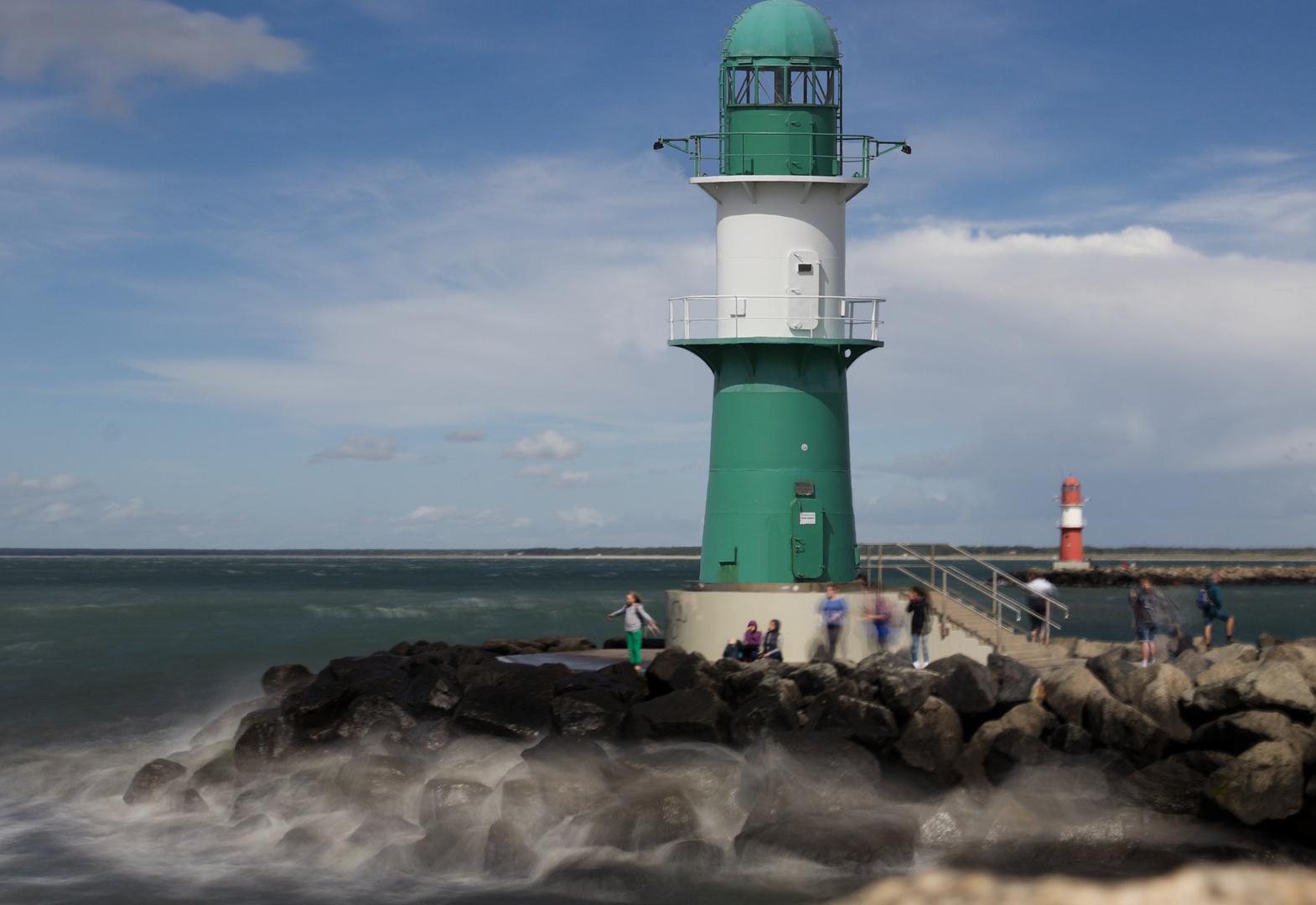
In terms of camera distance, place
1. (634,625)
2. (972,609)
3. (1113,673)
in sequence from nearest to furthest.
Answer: (1113,673) < (634,625) < (972,609)

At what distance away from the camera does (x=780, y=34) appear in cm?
1488

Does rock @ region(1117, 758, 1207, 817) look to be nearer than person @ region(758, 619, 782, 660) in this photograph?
Yes

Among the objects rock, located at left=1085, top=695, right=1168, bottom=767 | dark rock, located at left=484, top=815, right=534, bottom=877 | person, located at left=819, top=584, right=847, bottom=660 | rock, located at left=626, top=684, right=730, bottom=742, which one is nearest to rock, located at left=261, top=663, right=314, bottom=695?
rock, located at left=626, top=684, right=730, bottom=742

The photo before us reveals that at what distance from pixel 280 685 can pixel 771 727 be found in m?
6.93

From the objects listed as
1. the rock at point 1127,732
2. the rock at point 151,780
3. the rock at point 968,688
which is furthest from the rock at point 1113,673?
the rock at point 151,780

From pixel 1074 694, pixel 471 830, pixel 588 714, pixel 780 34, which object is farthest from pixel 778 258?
pixel 471 830

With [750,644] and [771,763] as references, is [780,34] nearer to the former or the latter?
[750,644]

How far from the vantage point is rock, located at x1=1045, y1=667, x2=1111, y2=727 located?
11094mm

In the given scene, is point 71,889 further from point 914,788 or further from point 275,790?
point 914,788

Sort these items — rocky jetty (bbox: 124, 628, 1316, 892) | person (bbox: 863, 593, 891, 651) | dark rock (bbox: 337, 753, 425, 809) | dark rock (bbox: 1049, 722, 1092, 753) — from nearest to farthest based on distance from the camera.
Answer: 1. rocky jetty (bbox: 124, 628, 1316, 892)
2. dark rock (bbox: 1049, 722, 1092, 753)
3. dark rock (bbox: 337, 753, 425, 809)
4. person (bbox: 863, 593, 891, 651)

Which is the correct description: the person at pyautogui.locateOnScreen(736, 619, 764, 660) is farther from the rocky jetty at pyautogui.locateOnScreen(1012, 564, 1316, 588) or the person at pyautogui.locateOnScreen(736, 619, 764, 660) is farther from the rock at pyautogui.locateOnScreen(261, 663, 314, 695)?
the rocky jetty at pyautogui.locateOnScreen(1012, 564, 1316, 588)

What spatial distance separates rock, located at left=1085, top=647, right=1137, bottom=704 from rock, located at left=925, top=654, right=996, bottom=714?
1044mm

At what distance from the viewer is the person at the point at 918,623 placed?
1426 centimetres

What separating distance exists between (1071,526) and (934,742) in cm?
4124
